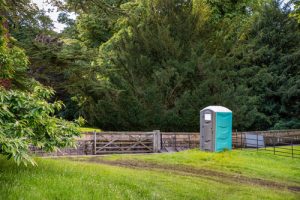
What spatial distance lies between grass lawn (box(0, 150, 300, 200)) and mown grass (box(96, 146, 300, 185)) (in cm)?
4

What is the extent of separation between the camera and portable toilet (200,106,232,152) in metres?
18.2

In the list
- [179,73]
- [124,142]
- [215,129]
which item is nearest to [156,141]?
[124,142]

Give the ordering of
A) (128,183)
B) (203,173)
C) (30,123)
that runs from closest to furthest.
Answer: (30,123), (128,183), (203,173)

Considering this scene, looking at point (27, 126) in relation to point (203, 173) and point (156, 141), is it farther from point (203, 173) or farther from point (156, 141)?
point (156, 141)

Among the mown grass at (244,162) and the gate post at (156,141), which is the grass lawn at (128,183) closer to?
the mown grass at (244,162)

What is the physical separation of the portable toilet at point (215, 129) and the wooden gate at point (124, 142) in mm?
3166

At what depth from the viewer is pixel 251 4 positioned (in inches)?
1533

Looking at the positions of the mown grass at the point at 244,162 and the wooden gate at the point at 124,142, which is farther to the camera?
the wooden gate at the point at 124,142

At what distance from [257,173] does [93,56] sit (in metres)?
7.64

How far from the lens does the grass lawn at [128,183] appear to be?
6645 mm

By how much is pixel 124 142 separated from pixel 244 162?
284 inches

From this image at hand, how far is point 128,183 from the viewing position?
28.2ft

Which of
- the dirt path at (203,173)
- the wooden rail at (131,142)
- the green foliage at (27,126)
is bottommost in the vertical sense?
the dirt path at (203,173)

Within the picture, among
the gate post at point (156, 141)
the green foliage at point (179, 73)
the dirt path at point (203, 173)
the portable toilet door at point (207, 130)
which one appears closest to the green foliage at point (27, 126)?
the dirt path at point (203, 173)
